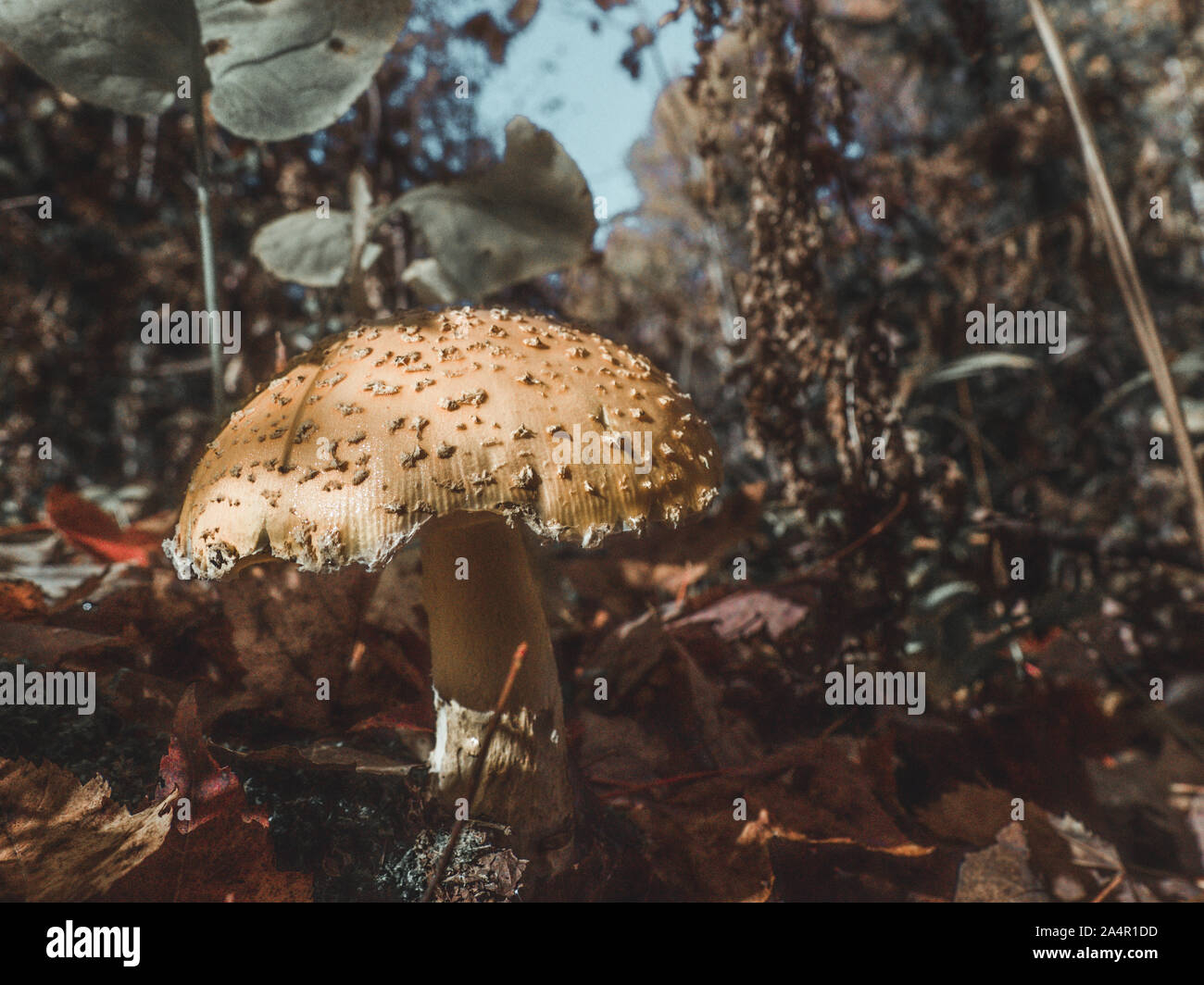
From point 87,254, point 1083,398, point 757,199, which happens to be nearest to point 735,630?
point 757,199

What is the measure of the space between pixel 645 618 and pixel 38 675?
1377 mm

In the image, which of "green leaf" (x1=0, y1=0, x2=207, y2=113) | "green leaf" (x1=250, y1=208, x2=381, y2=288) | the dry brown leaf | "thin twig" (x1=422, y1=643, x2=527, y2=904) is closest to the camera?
"thin twig" (x1=422, y1=643, x2=527, y2=904)

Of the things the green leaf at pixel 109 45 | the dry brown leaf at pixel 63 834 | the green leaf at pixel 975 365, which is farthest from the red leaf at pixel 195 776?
the green leaf at pixel 975 365

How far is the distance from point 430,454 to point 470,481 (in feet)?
0.26

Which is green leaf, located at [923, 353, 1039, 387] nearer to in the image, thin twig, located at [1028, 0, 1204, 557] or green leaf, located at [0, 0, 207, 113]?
thin twig, located at [1028, 0, 1204, 557]

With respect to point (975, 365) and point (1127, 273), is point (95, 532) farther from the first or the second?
point (975, 365)

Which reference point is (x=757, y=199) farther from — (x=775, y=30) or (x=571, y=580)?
(x=571, y=580)

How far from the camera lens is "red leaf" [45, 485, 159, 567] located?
6.75 ft

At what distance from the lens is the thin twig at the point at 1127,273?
3.54 ft

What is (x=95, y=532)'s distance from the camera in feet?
7.06

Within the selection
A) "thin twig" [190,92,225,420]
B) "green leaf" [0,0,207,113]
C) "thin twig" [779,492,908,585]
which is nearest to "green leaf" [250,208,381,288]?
"thin twig" [190,92,225,420]

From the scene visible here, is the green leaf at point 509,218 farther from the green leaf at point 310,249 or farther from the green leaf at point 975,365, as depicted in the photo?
the green leaf at point 975,365

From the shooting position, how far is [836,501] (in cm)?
226

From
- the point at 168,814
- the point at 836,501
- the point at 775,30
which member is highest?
the point at 775,30
